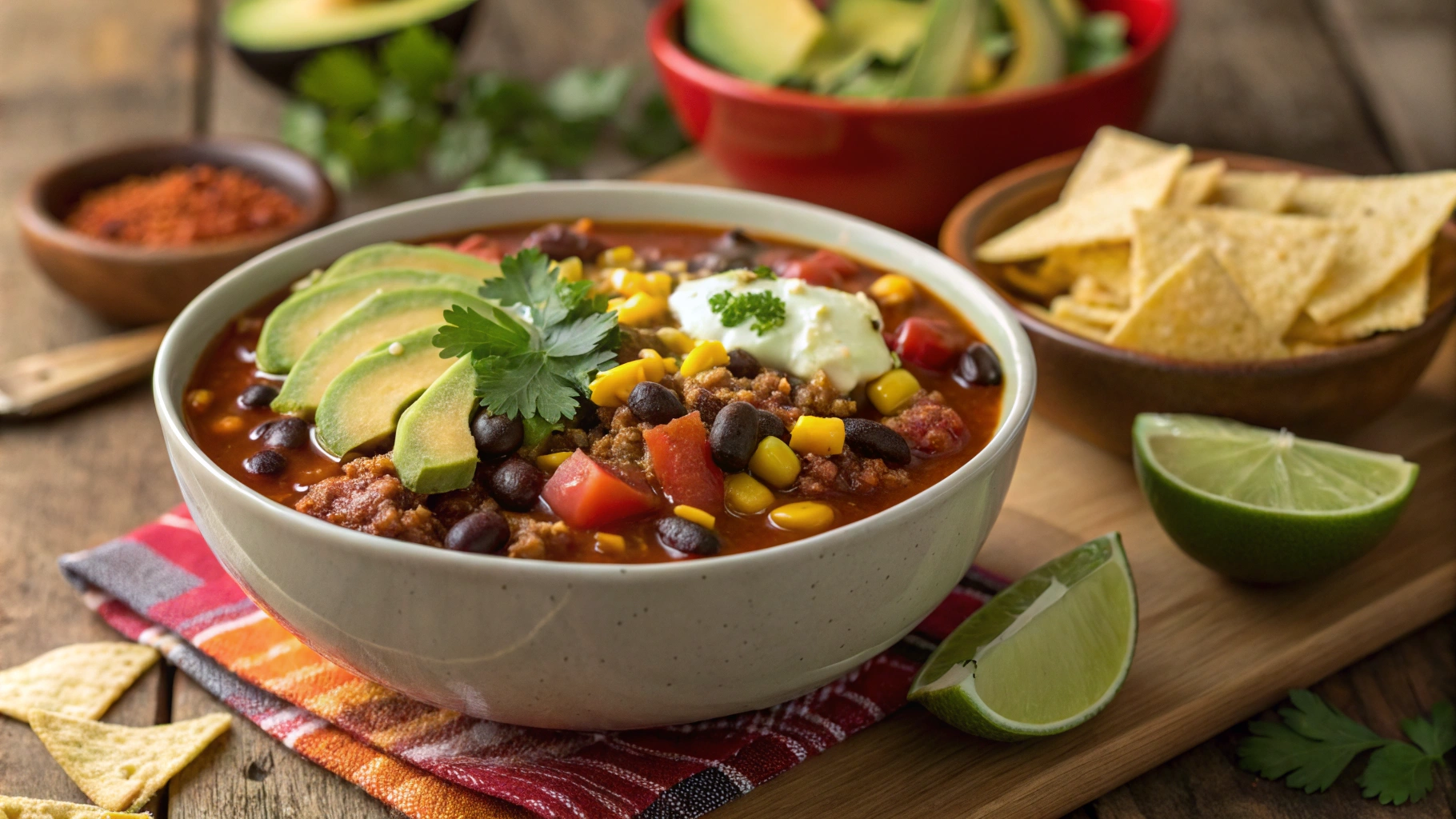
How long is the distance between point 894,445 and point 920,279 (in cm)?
98

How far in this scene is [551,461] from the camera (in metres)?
2.93

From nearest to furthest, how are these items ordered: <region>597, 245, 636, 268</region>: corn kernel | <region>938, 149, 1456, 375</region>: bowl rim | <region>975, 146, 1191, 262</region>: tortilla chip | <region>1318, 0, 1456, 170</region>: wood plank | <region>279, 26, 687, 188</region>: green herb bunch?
<region>938, 149, 1456, 375</region>: bowl rim < <region>597, 245, 636, 268</region>: corn kernel < <region>975, 146, 1191, 262</region>: tortilla chip < <region>279, 26, 687, 188</region>: green herb bunch < <region>1318, 0, 1456, 170</region>: wood plank

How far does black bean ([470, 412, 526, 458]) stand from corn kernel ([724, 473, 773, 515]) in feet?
1.56

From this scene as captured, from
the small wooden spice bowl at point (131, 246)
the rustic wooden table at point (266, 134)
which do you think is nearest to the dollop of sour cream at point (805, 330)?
the rustic wooden table at point (266, 134)

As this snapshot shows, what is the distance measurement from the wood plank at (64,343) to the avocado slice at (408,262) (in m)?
1.12

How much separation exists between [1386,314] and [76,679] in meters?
3.84

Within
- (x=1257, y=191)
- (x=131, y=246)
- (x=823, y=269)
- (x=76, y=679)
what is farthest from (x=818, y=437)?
(x=131, y=246)

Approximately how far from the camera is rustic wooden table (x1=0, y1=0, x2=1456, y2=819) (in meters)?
3.08

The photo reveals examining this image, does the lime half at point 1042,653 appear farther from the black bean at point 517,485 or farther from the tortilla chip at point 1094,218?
the tortilla chip at point 1094,218

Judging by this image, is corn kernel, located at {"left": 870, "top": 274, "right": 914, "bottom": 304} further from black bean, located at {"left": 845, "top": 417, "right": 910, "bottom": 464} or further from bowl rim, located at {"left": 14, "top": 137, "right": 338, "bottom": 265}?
bowl rim, located at {"left": 14, "top": 137, "right": 338, "bottom": 265}

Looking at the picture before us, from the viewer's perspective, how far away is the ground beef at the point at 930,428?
3.17 metres

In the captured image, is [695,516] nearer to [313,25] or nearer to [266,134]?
[266,134]

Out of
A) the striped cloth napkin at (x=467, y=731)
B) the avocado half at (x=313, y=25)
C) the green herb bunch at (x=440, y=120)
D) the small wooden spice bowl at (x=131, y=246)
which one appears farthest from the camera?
the avocado half at (x=313, y=25)

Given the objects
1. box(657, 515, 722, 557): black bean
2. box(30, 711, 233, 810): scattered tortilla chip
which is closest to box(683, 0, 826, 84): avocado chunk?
box(657, 515, 722, 557): black bean
